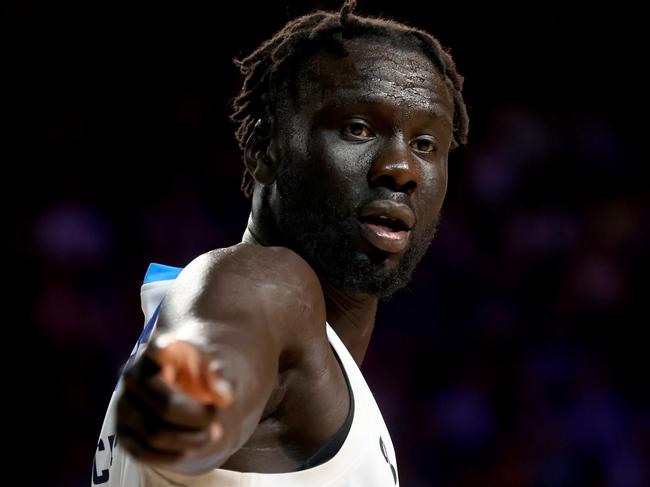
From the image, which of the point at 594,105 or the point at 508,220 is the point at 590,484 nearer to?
the point at 508,220

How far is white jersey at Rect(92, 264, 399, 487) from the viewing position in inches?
50.8

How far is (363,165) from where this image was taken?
159 cm

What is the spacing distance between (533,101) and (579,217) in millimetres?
588

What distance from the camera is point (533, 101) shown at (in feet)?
15.0

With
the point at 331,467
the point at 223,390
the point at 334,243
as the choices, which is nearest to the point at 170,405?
Answer: the point at 223,390

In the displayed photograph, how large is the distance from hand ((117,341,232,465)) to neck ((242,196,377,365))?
2.62ft

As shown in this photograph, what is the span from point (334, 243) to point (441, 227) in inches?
106

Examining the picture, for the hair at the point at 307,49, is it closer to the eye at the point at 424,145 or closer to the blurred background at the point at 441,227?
the eye at the point at 424,145

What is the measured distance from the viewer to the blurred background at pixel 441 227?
359 cm

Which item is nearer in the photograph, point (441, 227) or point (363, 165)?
point (363, 165)

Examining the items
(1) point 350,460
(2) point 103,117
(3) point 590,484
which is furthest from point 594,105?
(1) point 350,460

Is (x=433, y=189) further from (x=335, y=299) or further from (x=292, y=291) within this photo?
(x=292, y=291)

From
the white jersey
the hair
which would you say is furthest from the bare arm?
the hair

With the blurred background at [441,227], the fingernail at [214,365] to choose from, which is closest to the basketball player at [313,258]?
the fingernail at [214,365]
